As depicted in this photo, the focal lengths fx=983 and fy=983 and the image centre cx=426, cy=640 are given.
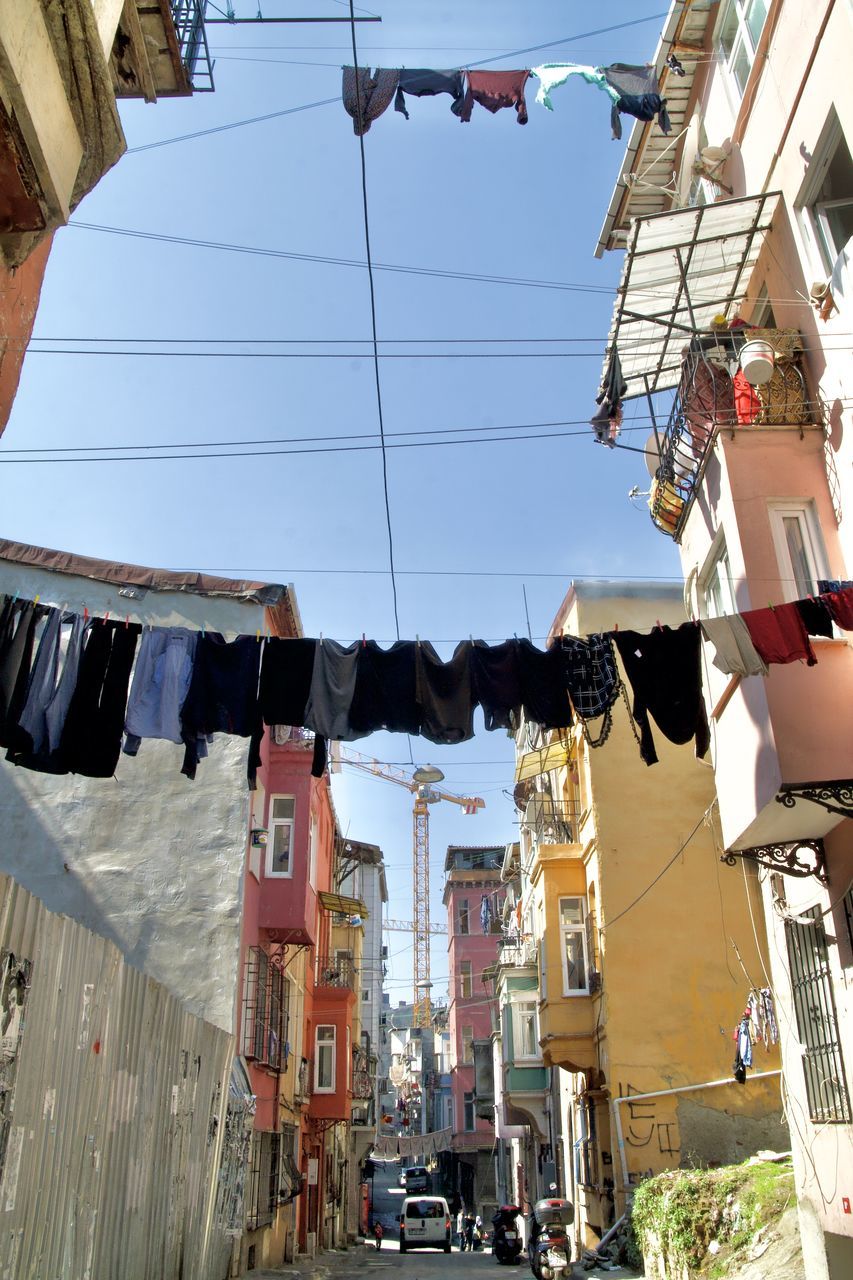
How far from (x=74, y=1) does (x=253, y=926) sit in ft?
53.2

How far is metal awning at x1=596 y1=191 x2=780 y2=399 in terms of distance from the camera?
11250 millimetres

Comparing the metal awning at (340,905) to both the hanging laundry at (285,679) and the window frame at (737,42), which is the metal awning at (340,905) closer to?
the hanging laundry at (285,679)

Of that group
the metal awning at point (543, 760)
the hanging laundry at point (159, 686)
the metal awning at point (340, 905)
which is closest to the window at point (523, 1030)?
the metal awning at point (340, 905)

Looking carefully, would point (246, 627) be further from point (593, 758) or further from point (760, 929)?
point (760, 929)

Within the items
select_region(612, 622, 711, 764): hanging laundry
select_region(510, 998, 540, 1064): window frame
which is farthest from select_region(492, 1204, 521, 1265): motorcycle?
select_region(612, 622, 711, 764): hanging laundry

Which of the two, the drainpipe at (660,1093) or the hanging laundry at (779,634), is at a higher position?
the hanging laundry at (779,634)

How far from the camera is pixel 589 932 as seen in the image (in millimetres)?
21922

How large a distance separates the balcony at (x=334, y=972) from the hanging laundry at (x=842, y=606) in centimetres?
2397

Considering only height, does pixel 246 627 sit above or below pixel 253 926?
above

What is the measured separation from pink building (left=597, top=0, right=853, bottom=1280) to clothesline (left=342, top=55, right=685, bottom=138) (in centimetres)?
158

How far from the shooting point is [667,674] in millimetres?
9836

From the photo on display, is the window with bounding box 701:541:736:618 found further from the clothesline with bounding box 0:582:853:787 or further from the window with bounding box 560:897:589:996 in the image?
the window with bounding box 560:897:589:996

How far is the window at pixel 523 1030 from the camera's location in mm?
28031

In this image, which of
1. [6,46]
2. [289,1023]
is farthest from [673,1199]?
[6,46]
